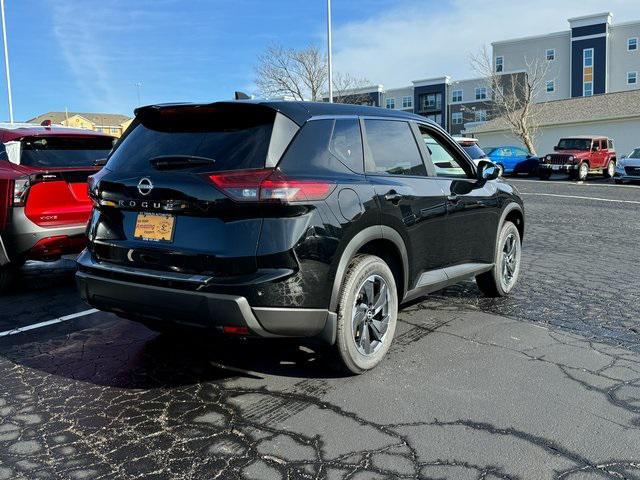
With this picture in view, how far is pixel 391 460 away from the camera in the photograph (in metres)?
2.90

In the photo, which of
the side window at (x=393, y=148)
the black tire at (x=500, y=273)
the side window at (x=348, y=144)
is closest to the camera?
the side window at (x=348, y=144)

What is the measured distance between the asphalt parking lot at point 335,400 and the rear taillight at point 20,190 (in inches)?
40.7

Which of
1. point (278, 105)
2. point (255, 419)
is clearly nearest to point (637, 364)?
point (255, 419)

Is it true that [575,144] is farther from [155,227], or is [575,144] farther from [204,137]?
[155,227]

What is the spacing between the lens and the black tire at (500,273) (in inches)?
228

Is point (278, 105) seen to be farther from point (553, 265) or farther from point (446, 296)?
point (553, 265)

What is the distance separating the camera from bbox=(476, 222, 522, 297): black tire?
5797 millimetres

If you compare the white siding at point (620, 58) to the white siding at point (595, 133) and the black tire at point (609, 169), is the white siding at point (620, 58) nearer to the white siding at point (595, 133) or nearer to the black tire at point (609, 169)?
the white siding at point (595, 133)

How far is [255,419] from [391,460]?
2.75 feet

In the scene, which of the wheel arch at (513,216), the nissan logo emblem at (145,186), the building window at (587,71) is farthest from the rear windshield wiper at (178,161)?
the building window at (587,71)

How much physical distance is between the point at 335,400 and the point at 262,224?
116cm

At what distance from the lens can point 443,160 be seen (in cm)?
519

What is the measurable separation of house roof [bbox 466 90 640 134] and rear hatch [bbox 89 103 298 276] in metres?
43.8

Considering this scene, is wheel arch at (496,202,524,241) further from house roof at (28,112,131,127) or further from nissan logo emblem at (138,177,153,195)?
house roof at (28,112,131,127)
